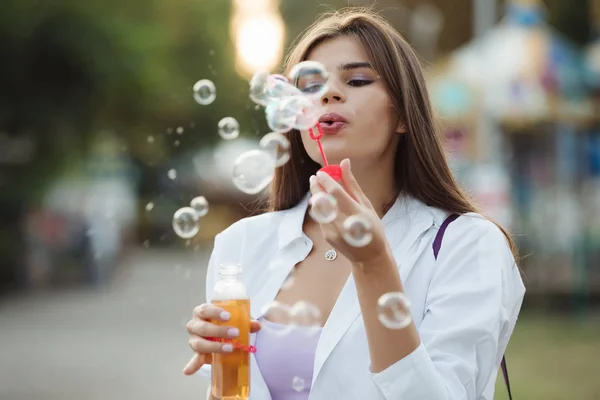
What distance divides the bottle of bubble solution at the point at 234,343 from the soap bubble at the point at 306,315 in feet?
0.68

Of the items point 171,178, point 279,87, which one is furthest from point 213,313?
point 171,178

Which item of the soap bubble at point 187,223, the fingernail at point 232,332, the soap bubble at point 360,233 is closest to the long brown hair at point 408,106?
the soap bubble at point 360,233

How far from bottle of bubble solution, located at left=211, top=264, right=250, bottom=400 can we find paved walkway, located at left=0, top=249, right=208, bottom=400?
173 inches

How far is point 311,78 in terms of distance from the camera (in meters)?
2.62

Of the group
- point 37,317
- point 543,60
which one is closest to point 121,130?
point 37,317

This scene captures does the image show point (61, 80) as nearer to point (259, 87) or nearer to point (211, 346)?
point (259, 87)

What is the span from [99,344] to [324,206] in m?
8.16

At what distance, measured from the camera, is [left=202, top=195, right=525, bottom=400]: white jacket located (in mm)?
2193

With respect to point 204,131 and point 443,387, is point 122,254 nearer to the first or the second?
point 204,131

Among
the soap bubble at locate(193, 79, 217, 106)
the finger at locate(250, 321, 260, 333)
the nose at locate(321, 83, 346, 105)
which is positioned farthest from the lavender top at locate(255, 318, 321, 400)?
the soap bubble at locate(193, 79, 217, 106)

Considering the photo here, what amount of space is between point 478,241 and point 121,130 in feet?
62.3

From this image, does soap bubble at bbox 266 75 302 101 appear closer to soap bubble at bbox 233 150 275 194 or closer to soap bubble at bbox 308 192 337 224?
soap bubble at bbox 233 150 275 194

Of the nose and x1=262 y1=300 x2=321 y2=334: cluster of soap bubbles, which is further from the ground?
the nose

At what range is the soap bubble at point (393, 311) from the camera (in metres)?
2.10
